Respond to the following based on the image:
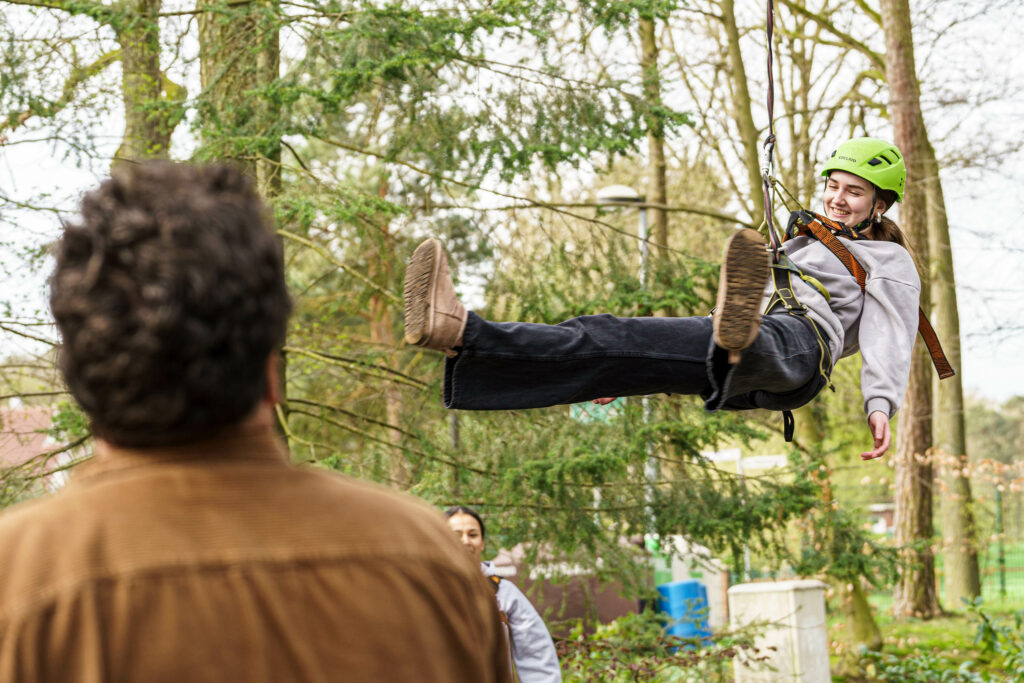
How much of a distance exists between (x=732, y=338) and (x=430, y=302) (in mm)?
881

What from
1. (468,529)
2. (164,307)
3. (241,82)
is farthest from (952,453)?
(164,307)

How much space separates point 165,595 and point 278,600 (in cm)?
14

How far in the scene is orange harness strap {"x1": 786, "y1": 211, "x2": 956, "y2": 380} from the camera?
3916mm

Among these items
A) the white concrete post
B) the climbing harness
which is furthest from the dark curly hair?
the white concrete post

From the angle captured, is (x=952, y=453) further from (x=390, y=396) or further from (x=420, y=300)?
(x=420, y=300)

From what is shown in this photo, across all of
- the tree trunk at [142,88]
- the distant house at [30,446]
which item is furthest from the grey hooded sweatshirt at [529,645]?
the tree trunk at [142,88]

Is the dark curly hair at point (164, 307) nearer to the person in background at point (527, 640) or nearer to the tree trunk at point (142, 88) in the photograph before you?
the person in background at point (527, 640)

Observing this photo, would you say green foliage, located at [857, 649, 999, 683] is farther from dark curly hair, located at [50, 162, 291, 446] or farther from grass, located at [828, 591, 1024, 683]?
dark curly hair, located at [50, 162, 291, 446]

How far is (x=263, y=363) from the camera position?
149 cm

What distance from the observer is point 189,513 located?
140 cm

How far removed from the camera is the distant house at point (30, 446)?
687 centimetres

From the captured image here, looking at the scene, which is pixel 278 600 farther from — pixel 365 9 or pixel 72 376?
pixel 365 9

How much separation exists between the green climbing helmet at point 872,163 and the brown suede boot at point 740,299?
4.15ft

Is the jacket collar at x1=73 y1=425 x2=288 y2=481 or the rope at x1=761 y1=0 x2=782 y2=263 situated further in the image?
the rope at x1=761 y1=0 x2=782 y2=263
